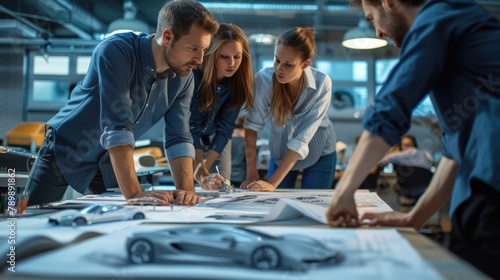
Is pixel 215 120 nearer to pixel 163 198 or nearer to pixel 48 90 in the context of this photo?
pixel 163 198

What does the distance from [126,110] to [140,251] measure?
1023 mm

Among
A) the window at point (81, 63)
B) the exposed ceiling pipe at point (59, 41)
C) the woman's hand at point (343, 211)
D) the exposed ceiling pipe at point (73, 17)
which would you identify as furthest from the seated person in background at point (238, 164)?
the window at point (81, 63)

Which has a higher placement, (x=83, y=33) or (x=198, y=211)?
(x=83, y=33)

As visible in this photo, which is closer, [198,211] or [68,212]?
[68,212]

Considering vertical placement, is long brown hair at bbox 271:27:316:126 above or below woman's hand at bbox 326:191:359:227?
above

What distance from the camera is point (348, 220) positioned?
3.79 feet

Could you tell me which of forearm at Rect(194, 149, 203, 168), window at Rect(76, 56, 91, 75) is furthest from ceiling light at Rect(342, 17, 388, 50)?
window at Rect(76, 56, 91, 75)

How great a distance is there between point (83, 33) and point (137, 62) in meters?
8.68

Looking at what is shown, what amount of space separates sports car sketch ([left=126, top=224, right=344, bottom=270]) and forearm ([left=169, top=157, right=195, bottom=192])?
127cm

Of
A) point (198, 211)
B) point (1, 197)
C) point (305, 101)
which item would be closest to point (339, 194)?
point (198, 211)

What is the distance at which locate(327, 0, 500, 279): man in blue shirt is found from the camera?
41.8 inches

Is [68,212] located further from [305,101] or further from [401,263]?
[305,101]

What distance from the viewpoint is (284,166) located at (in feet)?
8.46

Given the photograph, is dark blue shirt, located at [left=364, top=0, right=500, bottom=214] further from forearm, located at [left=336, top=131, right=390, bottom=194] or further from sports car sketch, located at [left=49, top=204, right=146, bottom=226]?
sports car sketch, located at [left=49, top=204, right=146, bottom=226]
